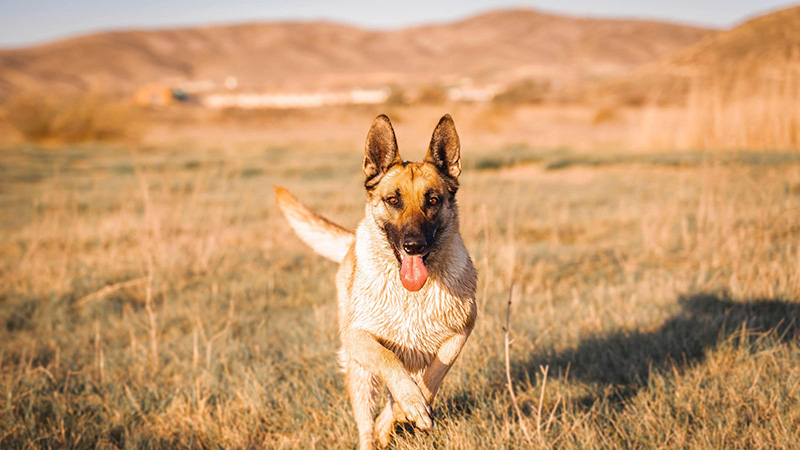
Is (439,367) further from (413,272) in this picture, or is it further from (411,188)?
(411,188)

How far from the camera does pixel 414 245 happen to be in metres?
2.48

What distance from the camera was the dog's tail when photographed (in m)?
3.63

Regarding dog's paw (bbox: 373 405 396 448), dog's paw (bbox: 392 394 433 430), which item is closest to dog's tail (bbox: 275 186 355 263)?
dog's paw (bbox: 373 405 396 448)

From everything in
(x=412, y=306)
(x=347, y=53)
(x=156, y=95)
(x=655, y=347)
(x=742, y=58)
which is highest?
(x=347, y=53)

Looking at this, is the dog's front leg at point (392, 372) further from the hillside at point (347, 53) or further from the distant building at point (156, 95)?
the hillside at point (347, 53)

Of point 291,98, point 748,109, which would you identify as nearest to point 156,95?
point 291,98

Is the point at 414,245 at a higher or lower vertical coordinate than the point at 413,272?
higher

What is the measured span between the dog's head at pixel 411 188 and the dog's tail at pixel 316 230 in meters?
0.64

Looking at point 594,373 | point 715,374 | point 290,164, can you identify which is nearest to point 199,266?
point 594,373

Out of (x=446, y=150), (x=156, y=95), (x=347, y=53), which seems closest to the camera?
(x=446, y=150)

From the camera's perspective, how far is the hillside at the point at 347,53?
4847 inches

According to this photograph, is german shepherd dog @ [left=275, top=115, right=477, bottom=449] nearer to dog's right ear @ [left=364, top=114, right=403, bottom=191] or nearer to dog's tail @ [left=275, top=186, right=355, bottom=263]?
dog's right ear @ [left=364, top=114, right=403, bottom=191]

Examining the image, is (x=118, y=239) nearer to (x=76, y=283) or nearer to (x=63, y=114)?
(x=76, y=283)

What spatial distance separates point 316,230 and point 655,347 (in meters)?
2.70
